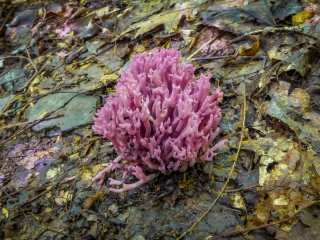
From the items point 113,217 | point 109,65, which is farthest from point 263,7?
point 113,217

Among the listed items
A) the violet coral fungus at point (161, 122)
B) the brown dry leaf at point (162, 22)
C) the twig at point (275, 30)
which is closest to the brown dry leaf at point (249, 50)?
the twig at point (275, 30)

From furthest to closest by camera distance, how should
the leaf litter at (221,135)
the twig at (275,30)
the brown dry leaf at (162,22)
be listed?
the brown dry leaf at (162,22) < the twig at (275,30) < the leaf litter at (221,135)

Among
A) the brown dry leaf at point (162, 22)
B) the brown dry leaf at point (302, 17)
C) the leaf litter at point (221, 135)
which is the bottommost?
the leaf litter at point (221, 135)

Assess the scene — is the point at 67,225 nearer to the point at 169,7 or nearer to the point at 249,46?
the point at 249,46

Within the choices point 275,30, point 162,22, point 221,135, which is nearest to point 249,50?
point 275,30

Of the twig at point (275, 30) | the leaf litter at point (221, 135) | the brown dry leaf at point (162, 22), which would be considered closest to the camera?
the leaf litter at point (221, 135)

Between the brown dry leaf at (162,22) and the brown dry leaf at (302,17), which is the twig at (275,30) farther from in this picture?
the brown dry leaf at (162,22)

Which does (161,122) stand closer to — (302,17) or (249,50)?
(249,50)

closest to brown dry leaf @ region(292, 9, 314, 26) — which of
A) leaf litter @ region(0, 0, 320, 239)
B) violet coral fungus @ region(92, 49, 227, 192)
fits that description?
leaf litter @ region(0, 0, 320, 239)

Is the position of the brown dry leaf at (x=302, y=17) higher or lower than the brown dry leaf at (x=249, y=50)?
higher
